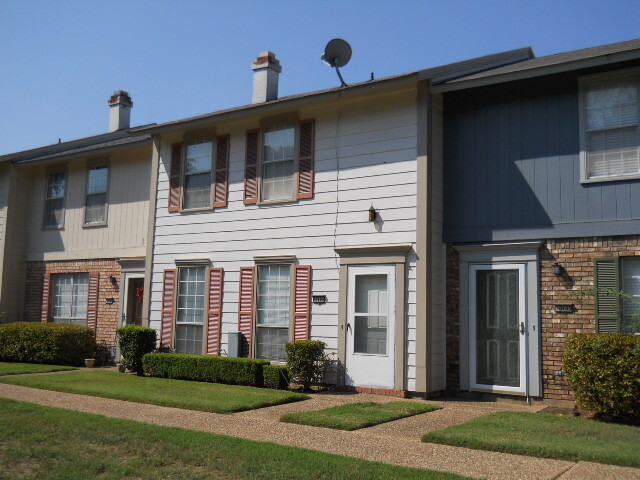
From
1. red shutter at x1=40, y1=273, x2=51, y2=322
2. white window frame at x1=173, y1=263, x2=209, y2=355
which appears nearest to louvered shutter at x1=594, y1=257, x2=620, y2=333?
white window frame at x1=173, y1=263, x2=209, y2=355

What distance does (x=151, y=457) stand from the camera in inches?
255

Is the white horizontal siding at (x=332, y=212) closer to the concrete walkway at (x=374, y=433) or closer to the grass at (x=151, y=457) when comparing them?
the concrete walkway at (x=374, y=433)

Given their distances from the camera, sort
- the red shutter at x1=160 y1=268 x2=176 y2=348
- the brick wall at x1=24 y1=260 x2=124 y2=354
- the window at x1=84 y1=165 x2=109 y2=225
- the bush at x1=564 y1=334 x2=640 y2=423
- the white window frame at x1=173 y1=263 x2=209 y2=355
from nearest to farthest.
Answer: the bush at x1=564 y1=334 x2=640 y2=423, the white window frame at x1=173 y1=263 x2=209 y2=355, the red shutter at x1=160 y1=268 x2=176 y2=348, the brick wall at x1=24 y1=260 x2=124 y2=354, the window at x1=84 y1=165 x2=109 y2=225

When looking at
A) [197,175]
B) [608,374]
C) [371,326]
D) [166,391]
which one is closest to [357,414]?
[371,326]

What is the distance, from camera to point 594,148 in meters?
10.3

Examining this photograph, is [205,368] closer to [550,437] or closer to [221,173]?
[221,173]

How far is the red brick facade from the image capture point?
9984 mm

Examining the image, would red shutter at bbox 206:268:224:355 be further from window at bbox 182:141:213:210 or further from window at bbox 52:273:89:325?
window at bbox 52:273:89:325

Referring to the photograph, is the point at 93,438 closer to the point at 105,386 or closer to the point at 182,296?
the point at 105,386

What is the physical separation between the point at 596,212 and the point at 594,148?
1.01m

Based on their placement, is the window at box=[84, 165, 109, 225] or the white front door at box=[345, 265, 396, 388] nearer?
the white front door at box=[345, 265, 396, 388]

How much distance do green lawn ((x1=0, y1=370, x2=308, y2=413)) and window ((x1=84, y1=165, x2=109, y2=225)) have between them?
5.50m

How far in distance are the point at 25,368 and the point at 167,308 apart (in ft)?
10.8

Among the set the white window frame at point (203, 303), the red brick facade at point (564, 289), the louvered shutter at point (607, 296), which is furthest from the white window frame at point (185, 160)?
the louvered shutter at point (607, 296)
